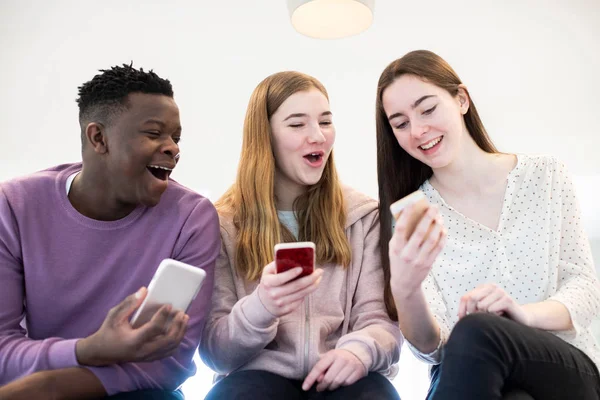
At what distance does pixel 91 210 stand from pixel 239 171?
424 mm

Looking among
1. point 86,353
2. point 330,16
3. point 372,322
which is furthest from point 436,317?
point 330,16

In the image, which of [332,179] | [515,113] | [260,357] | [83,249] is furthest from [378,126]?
[515,113]

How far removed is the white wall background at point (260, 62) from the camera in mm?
3486

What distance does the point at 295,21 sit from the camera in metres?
2.15

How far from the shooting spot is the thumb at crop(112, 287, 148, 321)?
1.21 meters

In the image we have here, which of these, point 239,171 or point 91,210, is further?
point 239,171

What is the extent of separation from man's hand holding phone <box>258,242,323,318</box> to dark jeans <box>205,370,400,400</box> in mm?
186

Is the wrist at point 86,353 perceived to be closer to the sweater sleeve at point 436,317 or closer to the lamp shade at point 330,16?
the sweater sleeve at point 436,317

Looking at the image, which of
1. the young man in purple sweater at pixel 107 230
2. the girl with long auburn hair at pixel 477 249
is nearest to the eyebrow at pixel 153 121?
the young man in purple sweater at pixel 107 230

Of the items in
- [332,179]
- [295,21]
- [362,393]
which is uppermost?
[295,21]

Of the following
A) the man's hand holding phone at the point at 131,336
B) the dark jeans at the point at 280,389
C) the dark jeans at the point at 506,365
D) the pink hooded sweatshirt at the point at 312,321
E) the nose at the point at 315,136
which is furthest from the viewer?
the nose at the point at 315,136

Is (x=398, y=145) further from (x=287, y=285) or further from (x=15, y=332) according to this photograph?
(x=15, y=332)

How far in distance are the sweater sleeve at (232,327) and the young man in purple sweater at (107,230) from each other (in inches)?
3.0

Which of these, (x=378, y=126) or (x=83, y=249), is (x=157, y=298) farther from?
(x=378, y=126)
